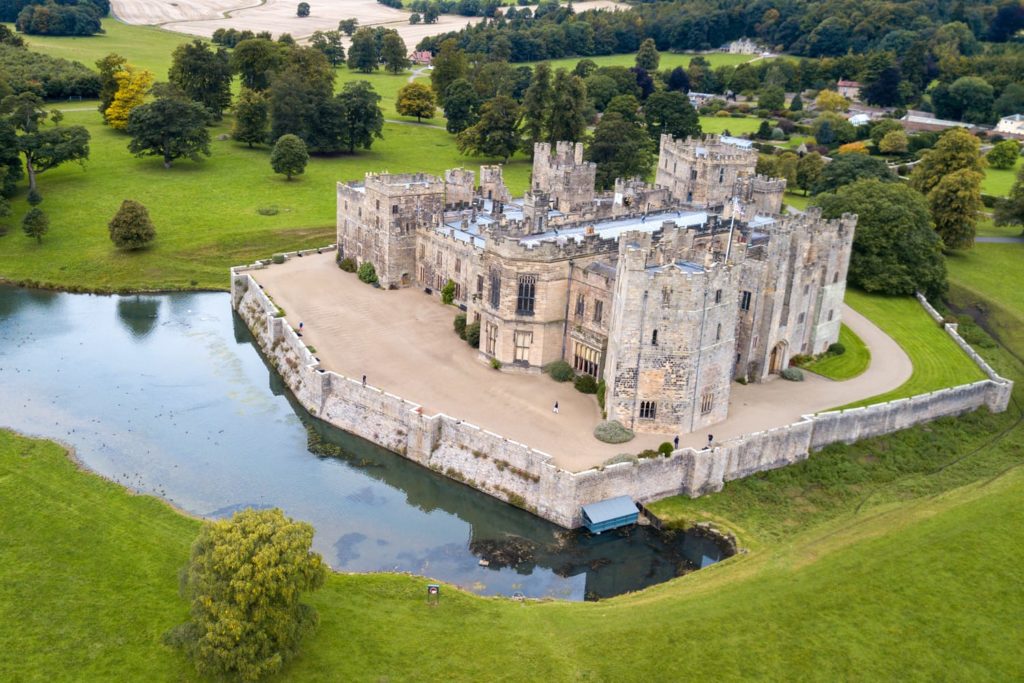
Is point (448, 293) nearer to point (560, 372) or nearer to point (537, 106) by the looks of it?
point (560, 372)

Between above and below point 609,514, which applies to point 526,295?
above

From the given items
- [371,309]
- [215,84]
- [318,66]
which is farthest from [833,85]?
[371,309]

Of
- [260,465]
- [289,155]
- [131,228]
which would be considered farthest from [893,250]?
[131,228]

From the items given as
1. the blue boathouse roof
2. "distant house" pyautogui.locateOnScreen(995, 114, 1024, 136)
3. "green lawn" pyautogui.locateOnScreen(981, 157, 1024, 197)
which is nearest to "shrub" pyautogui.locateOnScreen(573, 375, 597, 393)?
the blue boathouse roof

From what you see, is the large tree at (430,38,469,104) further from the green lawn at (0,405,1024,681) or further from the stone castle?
the green lawn at (0,405,1024,681)

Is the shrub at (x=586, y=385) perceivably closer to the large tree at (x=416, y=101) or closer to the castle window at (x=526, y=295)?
the castle window at (x=526, y=295)

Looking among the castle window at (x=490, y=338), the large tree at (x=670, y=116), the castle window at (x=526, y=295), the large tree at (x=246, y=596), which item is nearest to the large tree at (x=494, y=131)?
Result: the large tree at (x=670, y=116)
